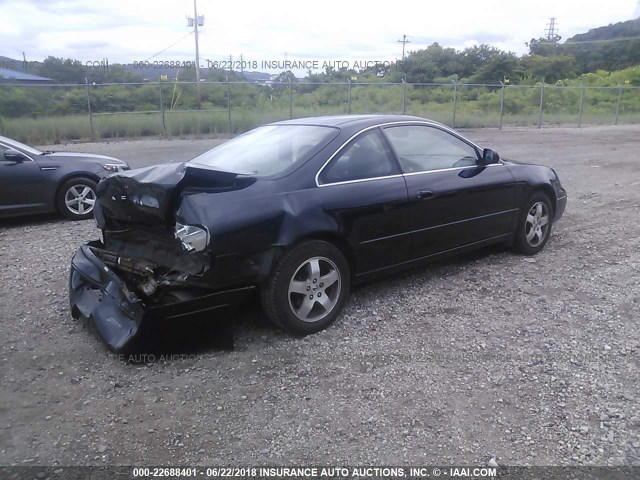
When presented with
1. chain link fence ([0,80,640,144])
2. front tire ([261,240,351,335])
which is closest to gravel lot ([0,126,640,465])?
front tire ([261,240,351,335])

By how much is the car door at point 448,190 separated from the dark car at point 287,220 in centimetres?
1

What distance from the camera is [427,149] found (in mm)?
5328

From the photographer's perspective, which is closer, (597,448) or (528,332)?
(597,448)

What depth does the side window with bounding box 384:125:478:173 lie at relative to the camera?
5.09 m

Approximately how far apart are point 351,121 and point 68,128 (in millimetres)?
17688

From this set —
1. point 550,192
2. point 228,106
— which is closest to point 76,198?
point 550,192

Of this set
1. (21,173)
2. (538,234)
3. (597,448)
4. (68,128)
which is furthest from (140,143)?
(597,448)

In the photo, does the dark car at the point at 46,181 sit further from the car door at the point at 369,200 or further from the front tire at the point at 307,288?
the front tire at the point at 307,288

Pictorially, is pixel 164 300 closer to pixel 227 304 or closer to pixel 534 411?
pixel 227 304

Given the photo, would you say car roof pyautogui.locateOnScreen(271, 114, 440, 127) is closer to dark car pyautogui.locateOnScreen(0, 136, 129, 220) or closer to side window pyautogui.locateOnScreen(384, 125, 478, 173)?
side window pyautogui.locateOnScreen(384, 125, 478, 173)

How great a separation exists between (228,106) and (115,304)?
18.2m

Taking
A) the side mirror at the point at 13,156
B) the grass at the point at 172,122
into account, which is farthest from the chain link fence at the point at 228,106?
the side mirror at the point at 13,156

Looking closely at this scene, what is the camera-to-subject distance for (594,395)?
353 centimetres

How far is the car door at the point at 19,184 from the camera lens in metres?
7.71
